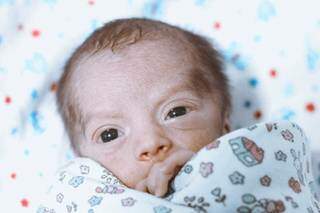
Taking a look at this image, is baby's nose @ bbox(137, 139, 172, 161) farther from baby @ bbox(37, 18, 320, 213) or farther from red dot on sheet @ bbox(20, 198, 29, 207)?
red dot on sheet @ bbox(20, 198, 29, 207)

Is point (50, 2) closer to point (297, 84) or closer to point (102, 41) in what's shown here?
point (102, 41)

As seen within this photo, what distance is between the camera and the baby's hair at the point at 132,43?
164 cm

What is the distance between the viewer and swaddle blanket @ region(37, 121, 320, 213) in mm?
1249

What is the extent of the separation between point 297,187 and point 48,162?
3.00 feet

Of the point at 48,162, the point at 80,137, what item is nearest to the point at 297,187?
the point at 80,137

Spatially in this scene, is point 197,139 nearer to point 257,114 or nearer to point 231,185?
point 231,185

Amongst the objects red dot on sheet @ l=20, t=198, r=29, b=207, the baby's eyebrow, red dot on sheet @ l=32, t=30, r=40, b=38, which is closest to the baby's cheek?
the baby's eyebrow

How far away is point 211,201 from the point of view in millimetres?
1250

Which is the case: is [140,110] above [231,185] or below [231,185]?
above

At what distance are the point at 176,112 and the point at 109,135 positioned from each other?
0.58ft

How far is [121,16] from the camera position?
2061 millimetres

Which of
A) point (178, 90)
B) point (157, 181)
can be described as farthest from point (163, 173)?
point (178, 90)

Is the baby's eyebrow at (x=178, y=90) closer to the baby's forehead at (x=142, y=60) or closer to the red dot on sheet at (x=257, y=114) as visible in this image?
the baby's forehead at (x=142, y=60)

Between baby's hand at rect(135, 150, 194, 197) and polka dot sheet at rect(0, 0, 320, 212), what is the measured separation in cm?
61
